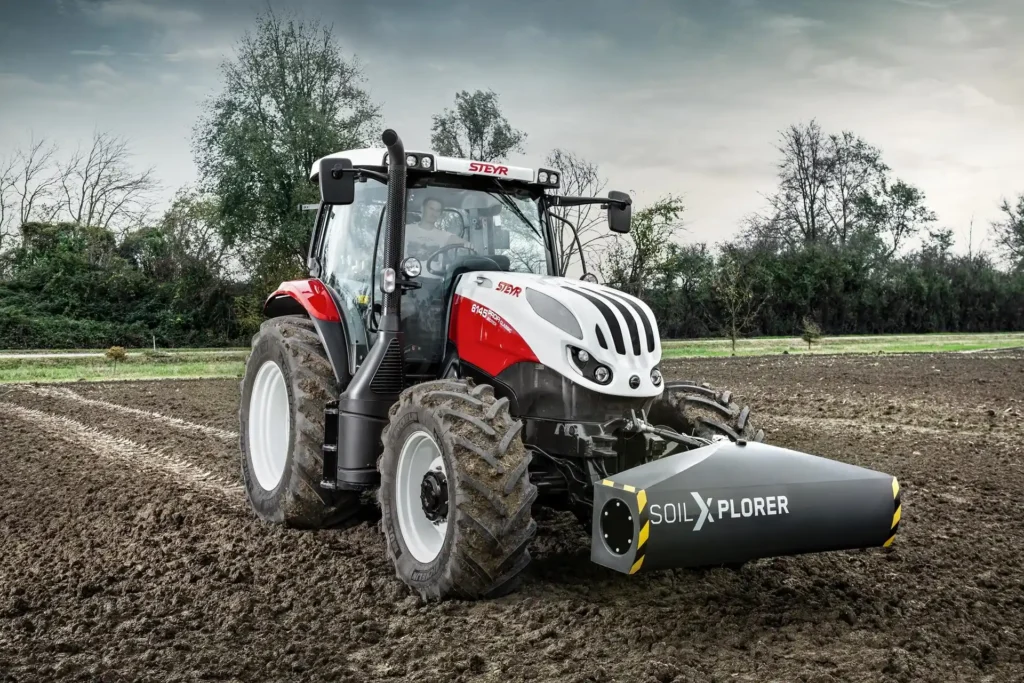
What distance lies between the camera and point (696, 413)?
580 centimetres

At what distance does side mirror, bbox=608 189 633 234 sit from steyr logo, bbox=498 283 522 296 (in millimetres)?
990

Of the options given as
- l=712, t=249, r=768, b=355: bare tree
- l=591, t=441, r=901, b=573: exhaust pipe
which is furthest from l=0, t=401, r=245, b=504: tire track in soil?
l=712, t=249, r=768, b=355: bare tree

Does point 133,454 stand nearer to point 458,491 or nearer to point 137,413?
point 137,413

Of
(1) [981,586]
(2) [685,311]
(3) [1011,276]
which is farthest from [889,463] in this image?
(3) [1011,276]

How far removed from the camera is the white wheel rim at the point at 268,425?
21.6 ft

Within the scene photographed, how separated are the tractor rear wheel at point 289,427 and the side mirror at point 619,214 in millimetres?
1853

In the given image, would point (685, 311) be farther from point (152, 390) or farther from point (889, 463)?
point (889, 463)

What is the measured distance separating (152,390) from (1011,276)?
40223 mm

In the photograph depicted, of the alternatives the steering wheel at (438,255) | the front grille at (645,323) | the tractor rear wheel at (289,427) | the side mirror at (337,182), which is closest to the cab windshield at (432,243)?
the steering wheel at (438,255)

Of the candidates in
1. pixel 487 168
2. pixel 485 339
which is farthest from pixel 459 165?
pixel 485 339

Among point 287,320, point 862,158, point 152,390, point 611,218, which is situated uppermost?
point 862,158

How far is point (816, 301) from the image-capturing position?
41750 mm

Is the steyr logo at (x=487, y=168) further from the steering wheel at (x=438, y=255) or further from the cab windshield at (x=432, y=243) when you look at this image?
the steering wheel at (x=438, y=255)

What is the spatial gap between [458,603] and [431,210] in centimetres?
221
